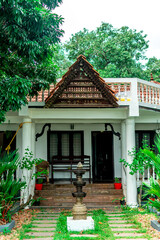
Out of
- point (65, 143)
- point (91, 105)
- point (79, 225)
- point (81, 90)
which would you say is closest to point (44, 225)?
point (79, 225)

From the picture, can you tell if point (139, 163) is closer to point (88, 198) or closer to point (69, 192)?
point (88, 198)

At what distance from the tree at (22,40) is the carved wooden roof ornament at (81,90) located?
2.63 feet

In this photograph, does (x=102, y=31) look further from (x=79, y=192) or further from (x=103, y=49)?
(x=79, y=192)

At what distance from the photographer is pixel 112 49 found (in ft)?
74.1

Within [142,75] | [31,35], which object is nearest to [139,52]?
[142,75]

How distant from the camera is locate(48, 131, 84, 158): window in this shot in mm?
11594

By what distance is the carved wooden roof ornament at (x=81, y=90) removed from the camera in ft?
26.5

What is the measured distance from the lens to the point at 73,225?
20.0 feet

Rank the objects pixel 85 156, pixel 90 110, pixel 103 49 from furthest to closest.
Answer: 1. pixel 103 49
2. pixel 85 156
3. pixel 90 110

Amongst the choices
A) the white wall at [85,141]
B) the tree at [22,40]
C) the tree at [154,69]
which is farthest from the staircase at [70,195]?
the tree at [154,69]

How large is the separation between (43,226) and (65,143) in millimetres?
5346

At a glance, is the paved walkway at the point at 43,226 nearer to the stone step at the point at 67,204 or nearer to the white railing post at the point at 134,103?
the stone step at the point at 67,204

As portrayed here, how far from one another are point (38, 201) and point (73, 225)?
3.03 m

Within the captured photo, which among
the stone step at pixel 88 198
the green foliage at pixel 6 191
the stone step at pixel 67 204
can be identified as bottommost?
the stone step at pixel 67 204
